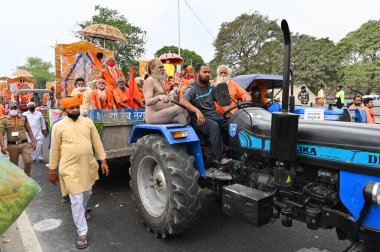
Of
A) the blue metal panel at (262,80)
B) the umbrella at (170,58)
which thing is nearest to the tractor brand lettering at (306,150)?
the blue metal panel at (262,80)

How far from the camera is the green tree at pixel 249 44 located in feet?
125

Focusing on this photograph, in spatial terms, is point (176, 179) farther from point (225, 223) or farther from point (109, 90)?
point (109, 90)

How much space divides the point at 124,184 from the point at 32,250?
239cm

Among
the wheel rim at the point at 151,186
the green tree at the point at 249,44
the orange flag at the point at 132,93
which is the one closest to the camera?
the wheel rim at the point at 151,186

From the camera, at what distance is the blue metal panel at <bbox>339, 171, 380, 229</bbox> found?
7.13 ft

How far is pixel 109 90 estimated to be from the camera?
20.8ft

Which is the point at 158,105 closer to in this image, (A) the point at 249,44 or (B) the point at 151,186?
(B) the point at 151,186

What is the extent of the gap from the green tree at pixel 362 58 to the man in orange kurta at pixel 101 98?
34876 mm

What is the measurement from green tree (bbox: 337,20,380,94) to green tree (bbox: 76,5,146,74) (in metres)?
23.9

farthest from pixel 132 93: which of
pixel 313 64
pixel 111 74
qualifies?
pixel 313 64

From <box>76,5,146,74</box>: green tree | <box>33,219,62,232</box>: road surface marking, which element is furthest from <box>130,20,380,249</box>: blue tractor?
<box>76,5,146,74</box>: green tree

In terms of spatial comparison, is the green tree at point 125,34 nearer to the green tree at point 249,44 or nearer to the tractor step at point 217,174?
the green tree at point 249,44

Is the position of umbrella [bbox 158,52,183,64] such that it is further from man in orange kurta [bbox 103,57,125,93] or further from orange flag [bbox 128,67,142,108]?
orange flag [bbox 128,67,142,108]

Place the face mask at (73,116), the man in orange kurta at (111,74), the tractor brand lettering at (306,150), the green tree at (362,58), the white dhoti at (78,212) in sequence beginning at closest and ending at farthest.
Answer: the tractor brand lettering at (306,150) → the white dhoti at (78,212) → the face mask at (73,116) → the man in orange kurta at (111,74) → the green tree at (362,58)
